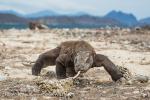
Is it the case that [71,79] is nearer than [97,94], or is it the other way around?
[97,94]

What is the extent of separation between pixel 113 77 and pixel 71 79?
1382 mm

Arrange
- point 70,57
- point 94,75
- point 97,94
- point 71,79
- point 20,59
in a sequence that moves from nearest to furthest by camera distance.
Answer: point 97,94, point 71,79, point 70,57, point 94,75, point 20,59

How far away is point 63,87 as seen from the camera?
10.1 meters

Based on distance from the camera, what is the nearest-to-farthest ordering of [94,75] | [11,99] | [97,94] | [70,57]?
[11,99]
[97,94]
[70,57]
[94,75]

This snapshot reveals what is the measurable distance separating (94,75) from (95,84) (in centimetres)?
164

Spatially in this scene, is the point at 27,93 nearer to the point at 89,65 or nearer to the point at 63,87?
the point at 63,87

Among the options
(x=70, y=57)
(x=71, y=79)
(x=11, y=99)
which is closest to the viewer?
(x=11, y=99)

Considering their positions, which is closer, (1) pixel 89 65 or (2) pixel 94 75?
(1) pixel 89 65

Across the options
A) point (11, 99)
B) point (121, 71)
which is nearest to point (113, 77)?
point (121, 71)

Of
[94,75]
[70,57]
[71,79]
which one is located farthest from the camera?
[94,75]

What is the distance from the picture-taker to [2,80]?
1158 centimetres

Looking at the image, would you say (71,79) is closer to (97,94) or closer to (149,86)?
(97,94)

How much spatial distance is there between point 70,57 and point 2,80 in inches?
64.7

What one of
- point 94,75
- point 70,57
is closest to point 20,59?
point 94,75
